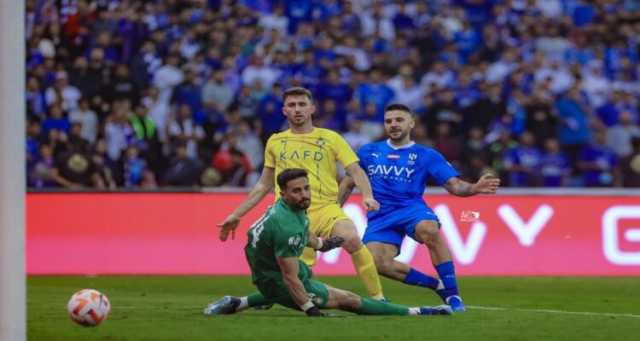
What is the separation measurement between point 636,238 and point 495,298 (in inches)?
206

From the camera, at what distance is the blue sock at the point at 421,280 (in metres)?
14.1

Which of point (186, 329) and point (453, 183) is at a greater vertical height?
point (453, 183)

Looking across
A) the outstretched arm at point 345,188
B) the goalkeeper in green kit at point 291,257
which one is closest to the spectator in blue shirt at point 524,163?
the outstretched arm at point 345,188

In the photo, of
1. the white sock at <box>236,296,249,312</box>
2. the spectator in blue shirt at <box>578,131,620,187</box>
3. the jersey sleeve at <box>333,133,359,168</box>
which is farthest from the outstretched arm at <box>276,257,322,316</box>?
the spectator in blue shirt at <box>578,131,620,187</box>

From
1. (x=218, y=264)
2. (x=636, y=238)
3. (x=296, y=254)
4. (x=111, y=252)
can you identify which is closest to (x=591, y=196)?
(x=636, y=238)

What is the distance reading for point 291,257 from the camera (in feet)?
39.6

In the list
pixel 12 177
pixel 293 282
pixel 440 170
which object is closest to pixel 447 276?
pixel 440 170

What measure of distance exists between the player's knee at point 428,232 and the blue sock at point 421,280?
32 cm

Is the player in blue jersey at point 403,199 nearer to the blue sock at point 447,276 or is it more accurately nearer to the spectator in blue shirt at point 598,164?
the blue sock at point 447,276

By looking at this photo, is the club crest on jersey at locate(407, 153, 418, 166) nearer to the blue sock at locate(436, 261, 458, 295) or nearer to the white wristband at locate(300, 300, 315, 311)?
the blue sock at locate(436, 261, 458, 295)

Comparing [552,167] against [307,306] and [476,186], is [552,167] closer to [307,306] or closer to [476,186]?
[476,186]

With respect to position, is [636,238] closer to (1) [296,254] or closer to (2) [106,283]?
(2) [106,283]

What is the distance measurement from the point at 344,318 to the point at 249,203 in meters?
1.69

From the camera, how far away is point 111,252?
69.6ft
